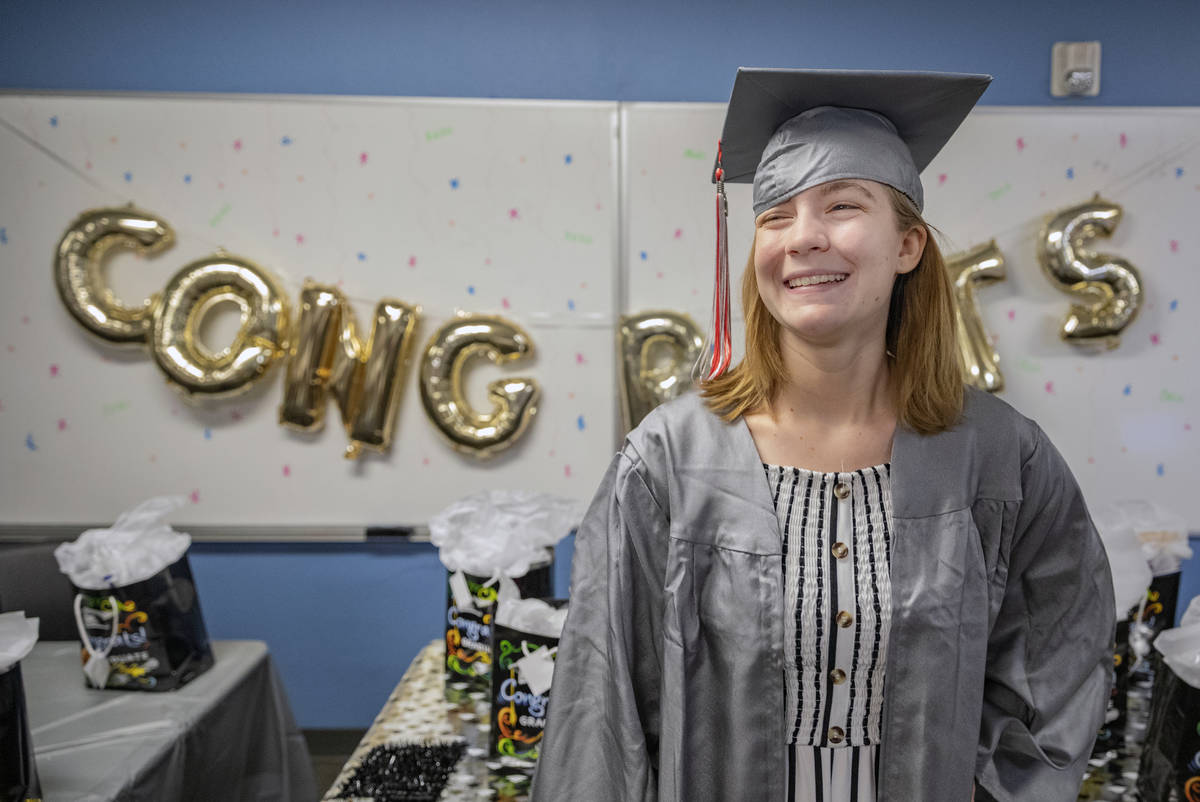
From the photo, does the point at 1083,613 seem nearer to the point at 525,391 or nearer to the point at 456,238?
the point at 525,391

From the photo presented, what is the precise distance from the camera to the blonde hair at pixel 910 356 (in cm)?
99

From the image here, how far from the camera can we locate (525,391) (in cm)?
233

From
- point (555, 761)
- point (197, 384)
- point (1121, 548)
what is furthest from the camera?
point (197, 384)

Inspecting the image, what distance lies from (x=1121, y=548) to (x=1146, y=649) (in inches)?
8.2

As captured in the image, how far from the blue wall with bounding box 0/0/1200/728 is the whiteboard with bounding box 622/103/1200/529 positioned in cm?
11

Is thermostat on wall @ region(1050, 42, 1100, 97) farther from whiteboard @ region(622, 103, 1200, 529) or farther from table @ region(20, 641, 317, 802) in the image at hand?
table @ region(20, 641, 317, 802)

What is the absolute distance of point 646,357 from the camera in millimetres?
2336

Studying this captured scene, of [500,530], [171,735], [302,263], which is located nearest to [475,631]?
[500,530]

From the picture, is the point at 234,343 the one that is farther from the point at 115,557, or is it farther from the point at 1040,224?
the point at 1040,224

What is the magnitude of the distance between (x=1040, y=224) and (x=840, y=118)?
1.69 meters

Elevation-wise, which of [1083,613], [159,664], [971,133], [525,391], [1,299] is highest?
[971,133]

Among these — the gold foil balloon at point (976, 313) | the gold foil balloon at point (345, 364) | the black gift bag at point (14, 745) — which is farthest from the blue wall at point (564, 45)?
the black gift bag at point (14, 745)

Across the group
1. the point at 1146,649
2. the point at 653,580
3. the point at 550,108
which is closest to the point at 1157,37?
the point at 550,108

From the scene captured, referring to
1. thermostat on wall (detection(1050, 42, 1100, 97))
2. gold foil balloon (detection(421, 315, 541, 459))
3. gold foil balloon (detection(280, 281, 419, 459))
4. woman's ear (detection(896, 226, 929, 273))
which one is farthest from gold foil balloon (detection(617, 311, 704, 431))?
woman's ear (detection(896, 226, 929, 273))
